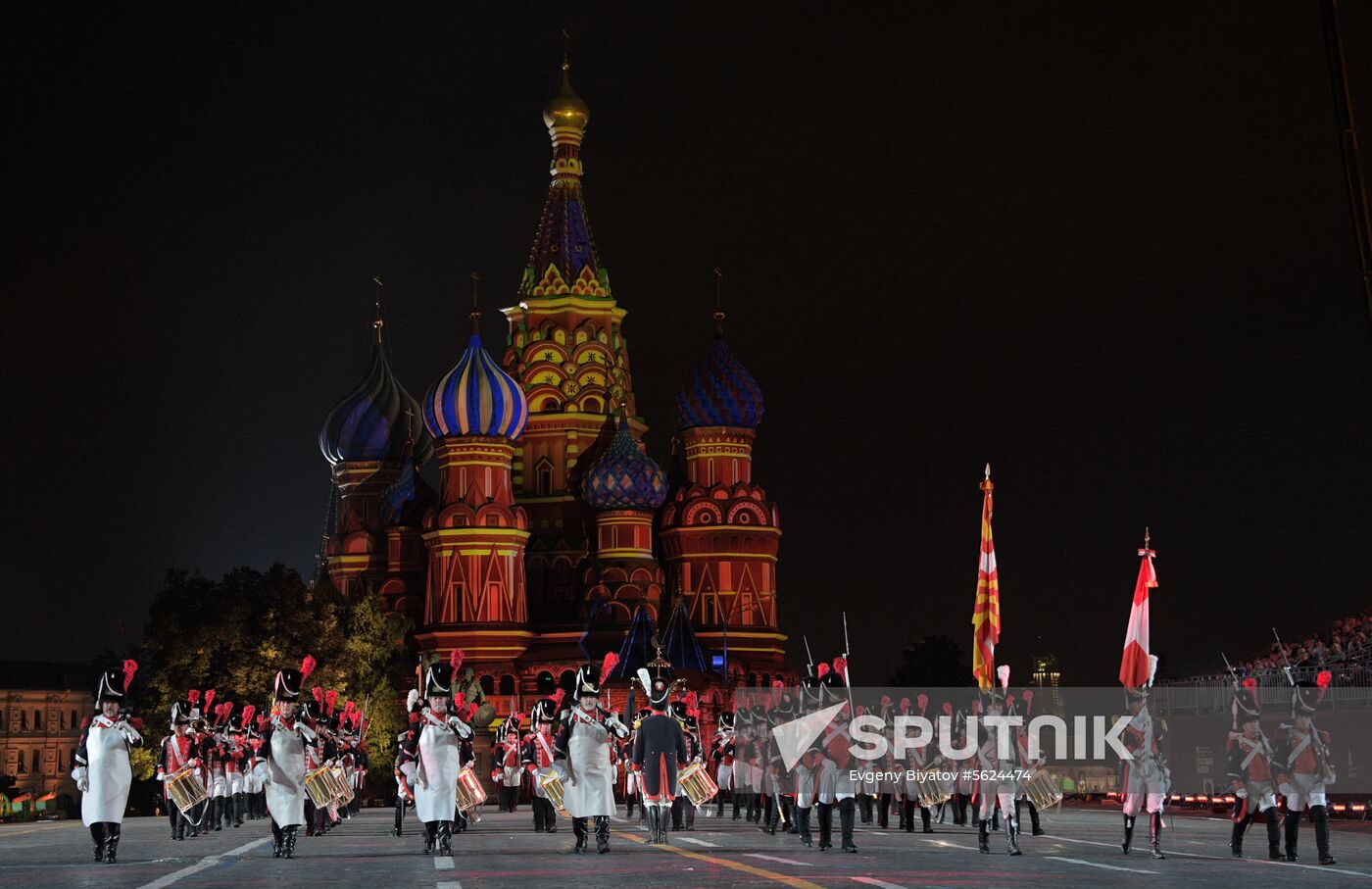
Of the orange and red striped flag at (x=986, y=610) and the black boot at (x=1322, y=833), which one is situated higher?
the orange and red striped flag at (x=986, y=610)

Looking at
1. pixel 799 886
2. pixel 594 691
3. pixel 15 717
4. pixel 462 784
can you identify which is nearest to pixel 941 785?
pixel 462 784

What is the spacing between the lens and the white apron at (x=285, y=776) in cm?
2591

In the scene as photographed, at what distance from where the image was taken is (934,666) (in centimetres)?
11056

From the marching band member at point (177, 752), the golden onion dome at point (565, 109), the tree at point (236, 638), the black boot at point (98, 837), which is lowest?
the black boot at point (98, 837)

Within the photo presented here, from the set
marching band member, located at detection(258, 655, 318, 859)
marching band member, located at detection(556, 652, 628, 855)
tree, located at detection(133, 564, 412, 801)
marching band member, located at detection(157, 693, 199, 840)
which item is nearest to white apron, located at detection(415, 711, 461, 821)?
marching band member, located at detection(556, 652, 628, 855)

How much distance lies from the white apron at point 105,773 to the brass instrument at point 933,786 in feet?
43.9

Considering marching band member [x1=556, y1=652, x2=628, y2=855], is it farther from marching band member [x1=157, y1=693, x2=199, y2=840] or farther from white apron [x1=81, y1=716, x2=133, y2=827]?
marching band member [x1=157, y1=693, x2=199, y2=840]

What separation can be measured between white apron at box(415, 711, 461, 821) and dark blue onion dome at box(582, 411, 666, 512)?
70590 mm

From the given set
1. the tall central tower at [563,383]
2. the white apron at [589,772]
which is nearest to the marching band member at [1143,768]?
the white apron at [589,772]

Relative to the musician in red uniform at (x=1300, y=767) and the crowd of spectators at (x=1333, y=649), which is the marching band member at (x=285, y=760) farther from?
the crowd of spectators at (x=1333, y=649)

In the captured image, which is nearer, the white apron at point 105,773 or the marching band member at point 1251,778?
the white apron at point 105,773

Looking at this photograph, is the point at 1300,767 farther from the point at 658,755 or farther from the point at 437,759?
the point at 437,759

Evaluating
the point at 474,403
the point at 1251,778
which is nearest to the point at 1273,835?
the point at 1251,778

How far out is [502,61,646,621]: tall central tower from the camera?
99.1 m
